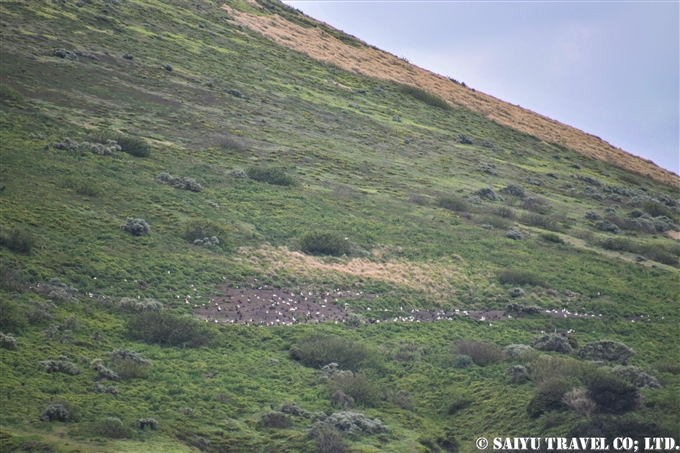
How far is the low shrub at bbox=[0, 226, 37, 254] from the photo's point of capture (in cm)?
3608

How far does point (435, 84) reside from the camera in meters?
108

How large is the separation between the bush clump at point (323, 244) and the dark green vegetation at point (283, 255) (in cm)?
18

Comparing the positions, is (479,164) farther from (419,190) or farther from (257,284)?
(257,284)

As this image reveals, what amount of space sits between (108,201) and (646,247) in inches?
1714

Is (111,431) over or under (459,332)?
under

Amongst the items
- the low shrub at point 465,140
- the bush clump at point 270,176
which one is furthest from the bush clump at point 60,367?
the low shrub at point 465,140

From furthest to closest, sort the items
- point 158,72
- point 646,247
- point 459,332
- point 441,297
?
point 158,72
point 646,247
point 441,297
point 459,332

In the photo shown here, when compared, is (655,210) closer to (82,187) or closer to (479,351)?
(479,351)

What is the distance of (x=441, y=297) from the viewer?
45.2 m

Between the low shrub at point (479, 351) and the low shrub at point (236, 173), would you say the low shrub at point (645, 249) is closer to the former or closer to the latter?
the low shrub at point (479, 351)

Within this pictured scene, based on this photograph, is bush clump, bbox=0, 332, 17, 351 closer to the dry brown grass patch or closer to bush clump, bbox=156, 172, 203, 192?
the dry brown grass patch

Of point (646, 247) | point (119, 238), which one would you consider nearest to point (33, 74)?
point (119, 238)

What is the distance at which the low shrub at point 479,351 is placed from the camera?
35406mm

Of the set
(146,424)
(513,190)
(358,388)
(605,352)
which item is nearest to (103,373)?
(146,424)
